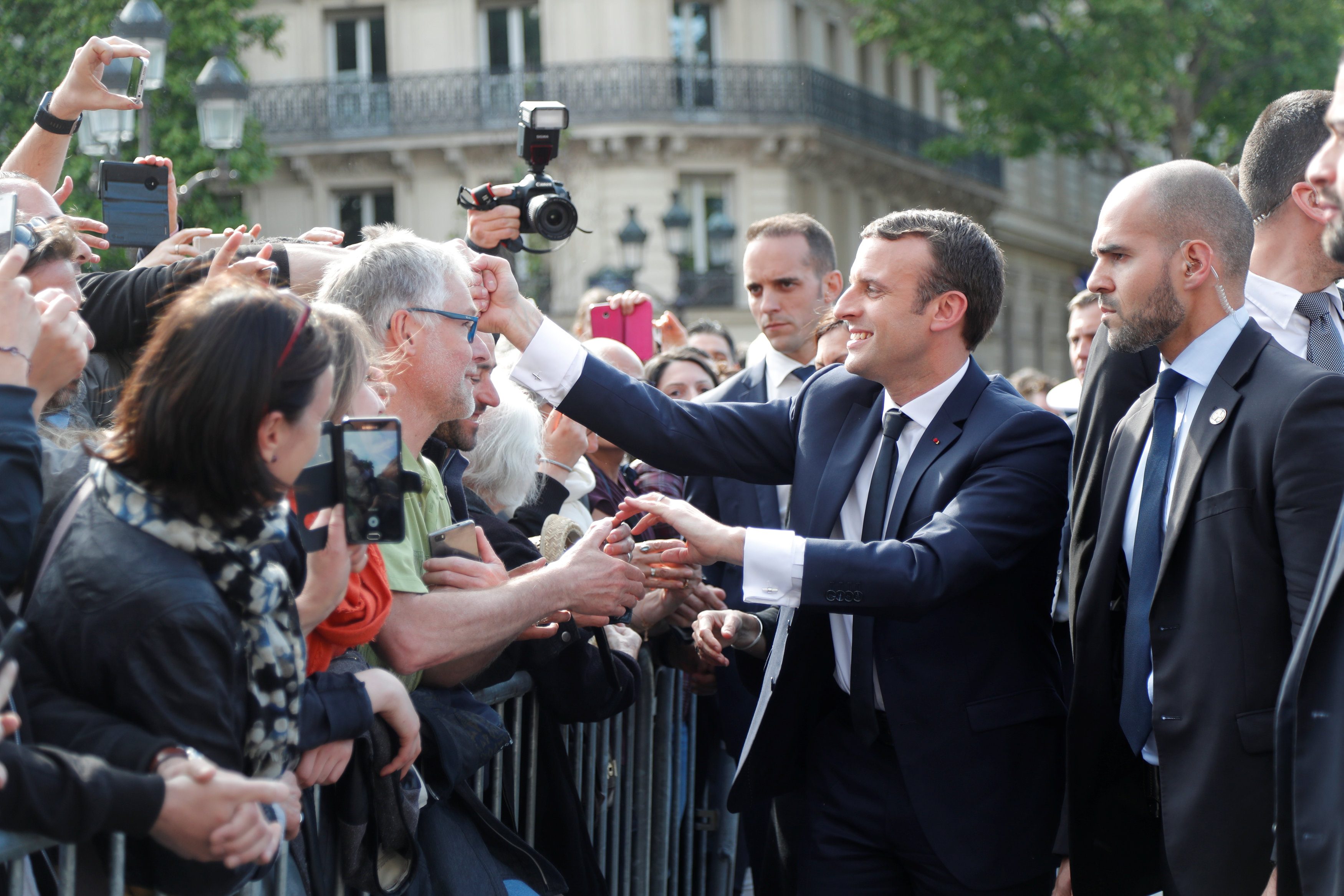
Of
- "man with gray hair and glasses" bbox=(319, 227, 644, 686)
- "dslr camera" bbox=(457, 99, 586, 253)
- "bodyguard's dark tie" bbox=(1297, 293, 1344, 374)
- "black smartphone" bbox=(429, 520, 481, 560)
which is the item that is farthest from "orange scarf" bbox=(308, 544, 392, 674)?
Result: "bodyguard's dark tie" bbox=(1297, 293, 1344, 374)

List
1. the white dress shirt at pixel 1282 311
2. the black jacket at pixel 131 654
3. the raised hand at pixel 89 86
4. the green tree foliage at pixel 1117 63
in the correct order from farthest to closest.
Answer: the green tree foliage at pixel 1117 63 < the raised hand at pixel 89 86 < the white dress shirt at pixel 1282 311 < the black jacket at pixel 131 654

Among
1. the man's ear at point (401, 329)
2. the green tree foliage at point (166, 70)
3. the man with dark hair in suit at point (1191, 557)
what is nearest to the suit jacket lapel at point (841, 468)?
the man with dark hair in suit at point (1191, 557)

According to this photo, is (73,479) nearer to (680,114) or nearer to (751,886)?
(751,886)

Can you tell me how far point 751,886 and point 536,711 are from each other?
9.51ft

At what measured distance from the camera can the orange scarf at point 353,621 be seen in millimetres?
2742

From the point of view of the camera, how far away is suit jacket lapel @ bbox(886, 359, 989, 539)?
3639 mm

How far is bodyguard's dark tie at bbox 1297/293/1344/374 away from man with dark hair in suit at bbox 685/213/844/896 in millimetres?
1504

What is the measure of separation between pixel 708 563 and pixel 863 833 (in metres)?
0.80

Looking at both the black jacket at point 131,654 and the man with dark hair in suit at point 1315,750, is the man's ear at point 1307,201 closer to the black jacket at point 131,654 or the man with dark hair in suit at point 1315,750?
the man with dark hair in suit at point 1315,750

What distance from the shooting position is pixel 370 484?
8.28 ft

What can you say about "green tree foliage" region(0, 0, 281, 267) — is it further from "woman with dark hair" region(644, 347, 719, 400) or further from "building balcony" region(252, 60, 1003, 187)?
"woman with dark hair" region(644, 347, 719, 400)

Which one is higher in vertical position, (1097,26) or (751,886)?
(1097,26)

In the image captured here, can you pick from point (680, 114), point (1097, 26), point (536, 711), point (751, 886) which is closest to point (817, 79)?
point (680, 114)

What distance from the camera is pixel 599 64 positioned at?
26.9 metres
